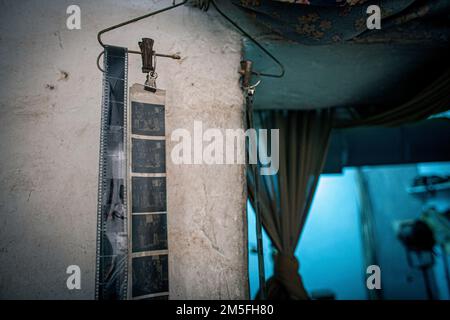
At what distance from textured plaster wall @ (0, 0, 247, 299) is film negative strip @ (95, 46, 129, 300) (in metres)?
0.12

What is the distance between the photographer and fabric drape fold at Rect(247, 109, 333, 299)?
2.10m

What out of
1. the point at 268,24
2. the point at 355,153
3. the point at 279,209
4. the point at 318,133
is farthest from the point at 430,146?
the point at 268,24

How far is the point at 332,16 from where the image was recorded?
4.28ft

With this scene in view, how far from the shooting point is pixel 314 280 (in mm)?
4844

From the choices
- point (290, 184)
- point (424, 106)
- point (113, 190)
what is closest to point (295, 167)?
point (290, 184)

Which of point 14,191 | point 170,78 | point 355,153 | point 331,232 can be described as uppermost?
point 170,78

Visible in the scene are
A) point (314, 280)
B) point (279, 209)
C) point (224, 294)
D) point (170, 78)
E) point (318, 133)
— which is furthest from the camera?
point (314, 280)

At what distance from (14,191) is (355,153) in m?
2.64

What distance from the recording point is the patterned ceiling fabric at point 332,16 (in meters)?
1.29

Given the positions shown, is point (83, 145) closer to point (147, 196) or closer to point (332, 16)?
point (147, 196)

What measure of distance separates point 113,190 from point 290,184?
1.65 meters

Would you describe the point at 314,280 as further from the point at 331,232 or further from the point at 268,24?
the point at 268,24

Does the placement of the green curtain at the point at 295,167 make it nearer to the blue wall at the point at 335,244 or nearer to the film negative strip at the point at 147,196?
the film negative strip at the point at 147,196

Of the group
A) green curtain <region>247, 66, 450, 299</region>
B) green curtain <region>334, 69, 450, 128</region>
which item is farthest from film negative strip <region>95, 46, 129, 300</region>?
green curtain <region>334, 69, 450, 128</region>
